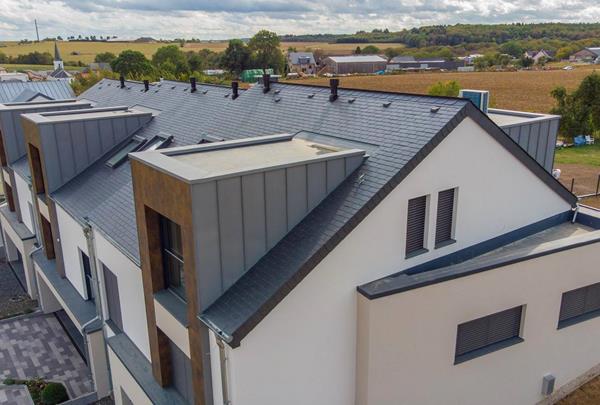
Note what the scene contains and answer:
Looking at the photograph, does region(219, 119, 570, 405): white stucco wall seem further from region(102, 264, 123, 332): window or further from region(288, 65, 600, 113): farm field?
region(288, 65, 600, 113): farm field

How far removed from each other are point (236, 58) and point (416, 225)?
98.6 meters

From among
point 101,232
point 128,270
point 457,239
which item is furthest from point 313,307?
point 101,232

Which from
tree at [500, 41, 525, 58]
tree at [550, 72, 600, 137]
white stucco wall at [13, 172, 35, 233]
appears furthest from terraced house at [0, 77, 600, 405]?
tree at [500, 41, 525, 58]

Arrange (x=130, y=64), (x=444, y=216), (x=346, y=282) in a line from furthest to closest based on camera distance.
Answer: (x=130, y=64) < (x=444, y=216) < (x=346, y=282)

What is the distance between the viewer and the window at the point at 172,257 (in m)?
9.52

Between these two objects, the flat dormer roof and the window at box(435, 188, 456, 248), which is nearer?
the flat dormer roof

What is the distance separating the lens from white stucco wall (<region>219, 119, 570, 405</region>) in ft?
26.9

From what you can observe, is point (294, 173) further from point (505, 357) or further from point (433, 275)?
point (505, 357)

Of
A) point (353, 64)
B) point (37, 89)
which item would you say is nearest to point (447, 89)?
point (37, 89)

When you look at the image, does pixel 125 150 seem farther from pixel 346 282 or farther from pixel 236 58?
pixel 236 58

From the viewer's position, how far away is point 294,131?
1245 cm

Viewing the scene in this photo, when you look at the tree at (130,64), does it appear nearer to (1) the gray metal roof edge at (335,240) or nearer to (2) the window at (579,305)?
(1) the gray metal roof edge at (335,240)

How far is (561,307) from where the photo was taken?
11.6 meters

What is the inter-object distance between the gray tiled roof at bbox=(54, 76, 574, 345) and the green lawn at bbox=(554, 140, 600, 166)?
24.1 metres
